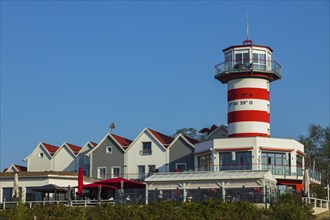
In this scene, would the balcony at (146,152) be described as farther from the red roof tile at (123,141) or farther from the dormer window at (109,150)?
the dormer window at (109,150)

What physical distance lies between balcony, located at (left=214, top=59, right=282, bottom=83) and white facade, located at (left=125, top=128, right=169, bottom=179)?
30.5 feet

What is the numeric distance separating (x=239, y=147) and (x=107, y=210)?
1831 cm

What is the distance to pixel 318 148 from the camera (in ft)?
287

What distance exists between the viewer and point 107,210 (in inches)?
1956

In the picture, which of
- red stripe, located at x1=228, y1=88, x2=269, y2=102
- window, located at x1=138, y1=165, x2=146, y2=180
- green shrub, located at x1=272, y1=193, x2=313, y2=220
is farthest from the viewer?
window, located at x1=138, y1=165, x2=146, y2=180

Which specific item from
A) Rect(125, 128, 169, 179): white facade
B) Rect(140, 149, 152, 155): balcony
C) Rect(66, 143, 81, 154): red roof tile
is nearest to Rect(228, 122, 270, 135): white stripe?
Rect(125, 128, 169, 179): white facade

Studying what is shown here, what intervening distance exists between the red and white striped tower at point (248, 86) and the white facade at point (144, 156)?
8530 mm

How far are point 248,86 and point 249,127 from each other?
3.53m

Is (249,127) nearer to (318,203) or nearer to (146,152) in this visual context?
(318,203)

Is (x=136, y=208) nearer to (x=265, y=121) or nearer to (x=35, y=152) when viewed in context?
(x=265, y=121)

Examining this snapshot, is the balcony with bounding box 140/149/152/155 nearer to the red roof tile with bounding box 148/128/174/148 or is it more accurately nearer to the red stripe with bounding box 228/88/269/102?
the red roof tile with bounding box 148/128/174/148

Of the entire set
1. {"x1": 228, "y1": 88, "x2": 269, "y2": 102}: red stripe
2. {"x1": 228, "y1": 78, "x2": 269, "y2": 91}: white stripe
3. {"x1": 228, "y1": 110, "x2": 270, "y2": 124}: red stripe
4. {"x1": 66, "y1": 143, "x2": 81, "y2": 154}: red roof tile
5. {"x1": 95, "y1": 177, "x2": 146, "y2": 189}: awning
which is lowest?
{"x1": 95, "y1": 177, "x2": 146, "y2": 189}: awning

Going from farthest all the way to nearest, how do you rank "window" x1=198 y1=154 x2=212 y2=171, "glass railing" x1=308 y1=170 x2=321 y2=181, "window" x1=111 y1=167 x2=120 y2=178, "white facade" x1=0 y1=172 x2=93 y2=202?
"window" x1=111 y1=167 x2=120 y2=178 → "glass railing" x1=308 y1=170 x2=321 y2=181 → "window" x1=198 y1=154 x2=212 y2=171 → "white facade" x1=0 y1=172 x2=93 y2=202

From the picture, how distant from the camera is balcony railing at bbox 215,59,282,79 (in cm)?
6625
